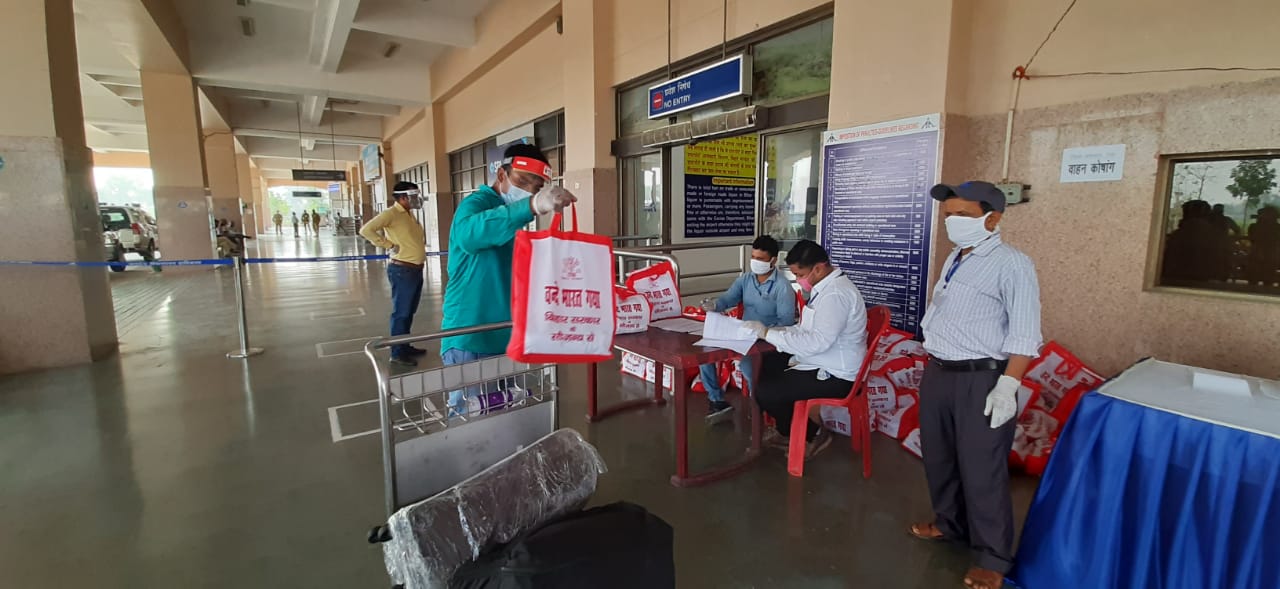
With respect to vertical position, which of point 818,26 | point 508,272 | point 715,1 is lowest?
point 508,272

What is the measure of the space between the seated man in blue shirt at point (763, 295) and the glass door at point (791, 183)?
64.6 inches

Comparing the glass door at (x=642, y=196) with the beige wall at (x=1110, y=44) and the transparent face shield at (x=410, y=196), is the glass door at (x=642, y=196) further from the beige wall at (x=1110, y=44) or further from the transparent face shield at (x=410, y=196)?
the beige wall at (x=1110, y=44)

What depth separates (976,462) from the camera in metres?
2.03

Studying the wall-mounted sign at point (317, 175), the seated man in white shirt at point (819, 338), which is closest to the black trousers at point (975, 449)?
the seated man in white shirt at point (819, 338)

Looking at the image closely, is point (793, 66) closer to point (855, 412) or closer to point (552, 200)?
point (855, 412)

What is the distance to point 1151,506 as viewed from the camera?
1708 millimetres

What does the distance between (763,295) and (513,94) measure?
8114mm

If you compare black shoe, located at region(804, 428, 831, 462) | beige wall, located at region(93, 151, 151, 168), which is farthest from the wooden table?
beige wall, located at region(93, 151, 151, 168)

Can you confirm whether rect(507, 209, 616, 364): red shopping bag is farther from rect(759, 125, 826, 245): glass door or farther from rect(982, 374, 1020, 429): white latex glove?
rect(759, 125, 826, 245): glass door

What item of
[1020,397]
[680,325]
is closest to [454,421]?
[680,325]

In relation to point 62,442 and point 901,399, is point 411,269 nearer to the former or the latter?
point 62,442

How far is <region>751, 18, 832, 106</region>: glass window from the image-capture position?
468 cm

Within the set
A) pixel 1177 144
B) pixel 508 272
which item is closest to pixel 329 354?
pixel 508 272

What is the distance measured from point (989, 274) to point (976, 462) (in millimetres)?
669
